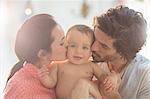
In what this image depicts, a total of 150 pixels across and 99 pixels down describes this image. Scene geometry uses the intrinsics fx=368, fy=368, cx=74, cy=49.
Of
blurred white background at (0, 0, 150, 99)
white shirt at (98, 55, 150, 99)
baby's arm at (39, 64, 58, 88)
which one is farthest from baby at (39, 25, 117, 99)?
blurred white background at (0, 0, 150, 99)

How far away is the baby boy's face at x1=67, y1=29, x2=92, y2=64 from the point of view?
1433 millimetres

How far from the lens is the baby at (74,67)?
1.43 meters

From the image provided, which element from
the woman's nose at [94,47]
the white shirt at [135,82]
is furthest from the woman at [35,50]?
the white shirt at [135,82]

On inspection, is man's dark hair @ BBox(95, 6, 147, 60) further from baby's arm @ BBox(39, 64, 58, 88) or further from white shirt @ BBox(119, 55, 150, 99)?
baby's arm @ BBox(39, 64, 58, 88)

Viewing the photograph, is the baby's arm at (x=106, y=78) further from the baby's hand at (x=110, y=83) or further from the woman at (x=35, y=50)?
the woman at (x=35, y=50)

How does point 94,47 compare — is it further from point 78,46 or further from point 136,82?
point 136,82

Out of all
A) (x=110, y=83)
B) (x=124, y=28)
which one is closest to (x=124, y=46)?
(x=124, y=28)

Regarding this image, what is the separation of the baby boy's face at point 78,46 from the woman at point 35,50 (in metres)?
0.03

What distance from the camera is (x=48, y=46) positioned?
1.42 m

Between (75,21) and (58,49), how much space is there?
1.16 m

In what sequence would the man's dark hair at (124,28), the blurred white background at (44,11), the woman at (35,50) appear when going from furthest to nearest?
the blurred white background at (44,11) → the man's dark hair at (124,28) → the woman at (35,50)

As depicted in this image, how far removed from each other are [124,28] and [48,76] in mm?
366

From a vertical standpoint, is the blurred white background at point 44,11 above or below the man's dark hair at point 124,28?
below

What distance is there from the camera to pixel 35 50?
1427 mm
